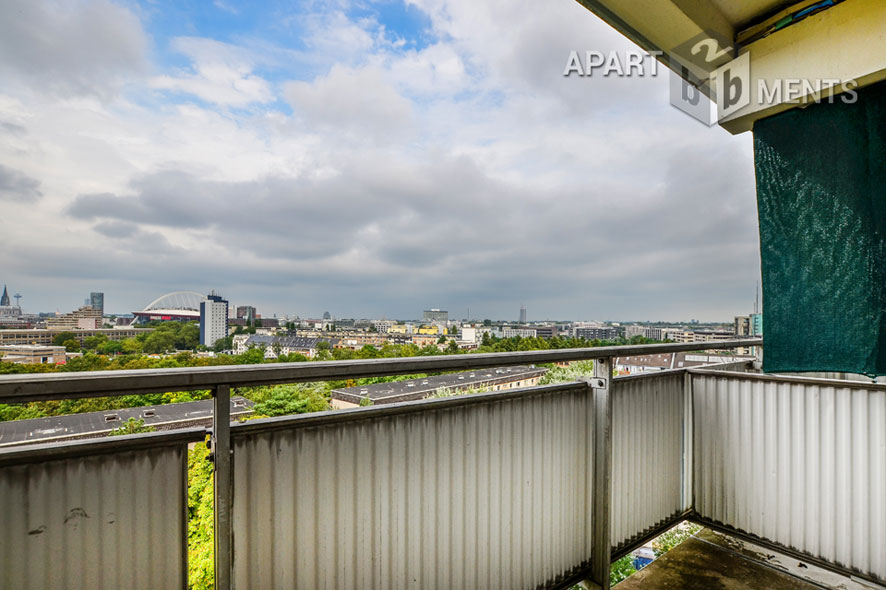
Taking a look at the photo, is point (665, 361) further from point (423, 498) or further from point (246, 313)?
point (246, 313)

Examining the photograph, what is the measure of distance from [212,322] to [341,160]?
1380cm

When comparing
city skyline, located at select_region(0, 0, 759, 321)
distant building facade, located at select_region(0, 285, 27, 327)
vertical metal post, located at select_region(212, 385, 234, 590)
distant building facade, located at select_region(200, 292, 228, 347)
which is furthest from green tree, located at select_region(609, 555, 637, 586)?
distant building facade, located at select_region(0, 285, 27, 327)

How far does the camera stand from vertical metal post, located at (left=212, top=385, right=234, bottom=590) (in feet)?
3.11

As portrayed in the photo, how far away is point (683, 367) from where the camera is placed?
2305 mm

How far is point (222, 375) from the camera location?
0.91 meters

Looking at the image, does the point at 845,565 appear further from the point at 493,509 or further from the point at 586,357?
the point at 493,509

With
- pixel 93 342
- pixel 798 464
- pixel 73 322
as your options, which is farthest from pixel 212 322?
pixel 798 464

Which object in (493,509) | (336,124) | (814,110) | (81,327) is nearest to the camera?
(493,509)

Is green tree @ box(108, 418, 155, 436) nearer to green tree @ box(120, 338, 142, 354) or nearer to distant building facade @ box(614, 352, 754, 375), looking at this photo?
green tree @ box(120, 338, 142, 354)

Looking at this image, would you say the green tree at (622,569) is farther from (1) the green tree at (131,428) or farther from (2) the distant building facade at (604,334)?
(1) the green tree at (131,428)

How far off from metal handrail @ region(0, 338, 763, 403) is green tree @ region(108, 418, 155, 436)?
0.47 ft

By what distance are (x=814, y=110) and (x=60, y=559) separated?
295 centimetres

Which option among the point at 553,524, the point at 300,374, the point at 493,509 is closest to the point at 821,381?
the point at 553,524

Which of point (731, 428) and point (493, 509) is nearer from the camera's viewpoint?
point (493, 509)
